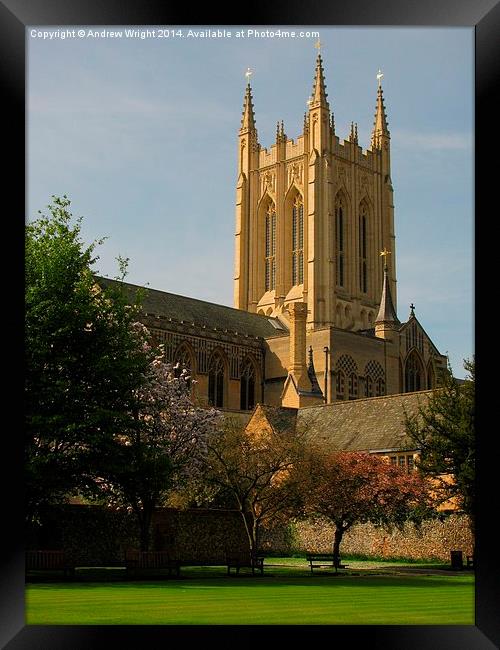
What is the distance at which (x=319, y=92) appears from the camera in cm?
10144

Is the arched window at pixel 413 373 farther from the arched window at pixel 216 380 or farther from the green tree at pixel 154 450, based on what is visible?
the green tree at pixel 154 450

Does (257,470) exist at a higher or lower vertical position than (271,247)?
lower

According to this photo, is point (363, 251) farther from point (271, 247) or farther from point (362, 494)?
point (362, 494)

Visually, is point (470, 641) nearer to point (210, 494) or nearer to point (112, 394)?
point (112, 394)

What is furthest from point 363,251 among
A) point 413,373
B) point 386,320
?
point 413,373

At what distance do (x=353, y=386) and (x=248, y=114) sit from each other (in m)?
43.8

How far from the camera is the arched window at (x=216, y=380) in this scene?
75.8 metres

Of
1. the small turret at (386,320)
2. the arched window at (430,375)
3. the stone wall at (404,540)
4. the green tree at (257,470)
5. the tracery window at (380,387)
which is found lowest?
the stone wall at (404,540)

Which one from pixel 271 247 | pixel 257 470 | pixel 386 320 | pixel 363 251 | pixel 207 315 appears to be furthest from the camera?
pixel 363 251

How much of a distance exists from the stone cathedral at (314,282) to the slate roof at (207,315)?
0.15 metres

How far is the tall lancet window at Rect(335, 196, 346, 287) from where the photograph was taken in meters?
102

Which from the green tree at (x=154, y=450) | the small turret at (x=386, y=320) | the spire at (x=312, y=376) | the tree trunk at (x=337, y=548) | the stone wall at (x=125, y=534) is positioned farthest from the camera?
the small turret at (x=386, y=320)
